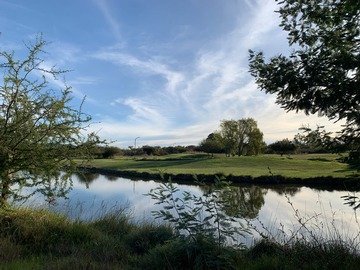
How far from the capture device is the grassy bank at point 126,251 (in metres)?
4.23

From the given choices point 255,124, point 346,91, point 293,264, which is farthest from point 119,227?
point 255,124

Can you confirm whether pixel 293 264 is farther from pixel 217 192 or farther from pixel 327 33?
pixel 327 33

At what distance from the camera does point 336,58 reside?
14.9ft

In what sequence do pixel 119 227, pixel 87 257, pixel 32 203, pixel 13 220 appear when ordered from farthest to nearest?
1. pixel 32 203
2. pixel 119 227
3. pixel 13 220
4. pixel 87 257

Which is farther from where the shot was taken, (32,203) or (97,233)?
(32,203)

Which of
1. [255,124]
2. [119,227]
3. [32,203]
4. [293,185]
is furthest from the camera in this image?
[255,124]

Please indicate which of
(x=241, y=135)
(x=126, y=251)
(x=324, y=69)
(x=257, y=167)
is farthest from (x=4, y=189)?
(x=241, y=135)

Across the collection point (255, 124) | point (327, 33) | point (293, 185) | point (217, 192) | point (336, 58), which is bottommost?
point (293, 185)

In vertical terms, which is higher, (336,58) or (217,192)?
(336,58)

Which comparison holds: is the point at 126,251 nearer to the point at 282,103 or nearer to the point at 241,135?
the point at 282,103

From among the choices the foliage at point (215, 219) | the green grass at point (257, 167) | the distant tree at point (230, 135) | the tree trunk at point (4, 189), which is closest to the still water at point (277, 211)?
the foliage at point (215, 219)

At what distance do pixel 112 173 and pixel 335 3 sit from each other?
45643 millimetres

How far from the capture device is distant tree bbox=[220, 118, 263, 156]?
230ft

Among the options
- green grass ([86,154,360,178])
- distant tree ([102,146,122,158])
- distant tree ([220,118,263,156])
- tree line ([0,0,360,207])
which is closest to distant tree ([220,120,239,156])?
→ distant tree ([220,118,263,156])
